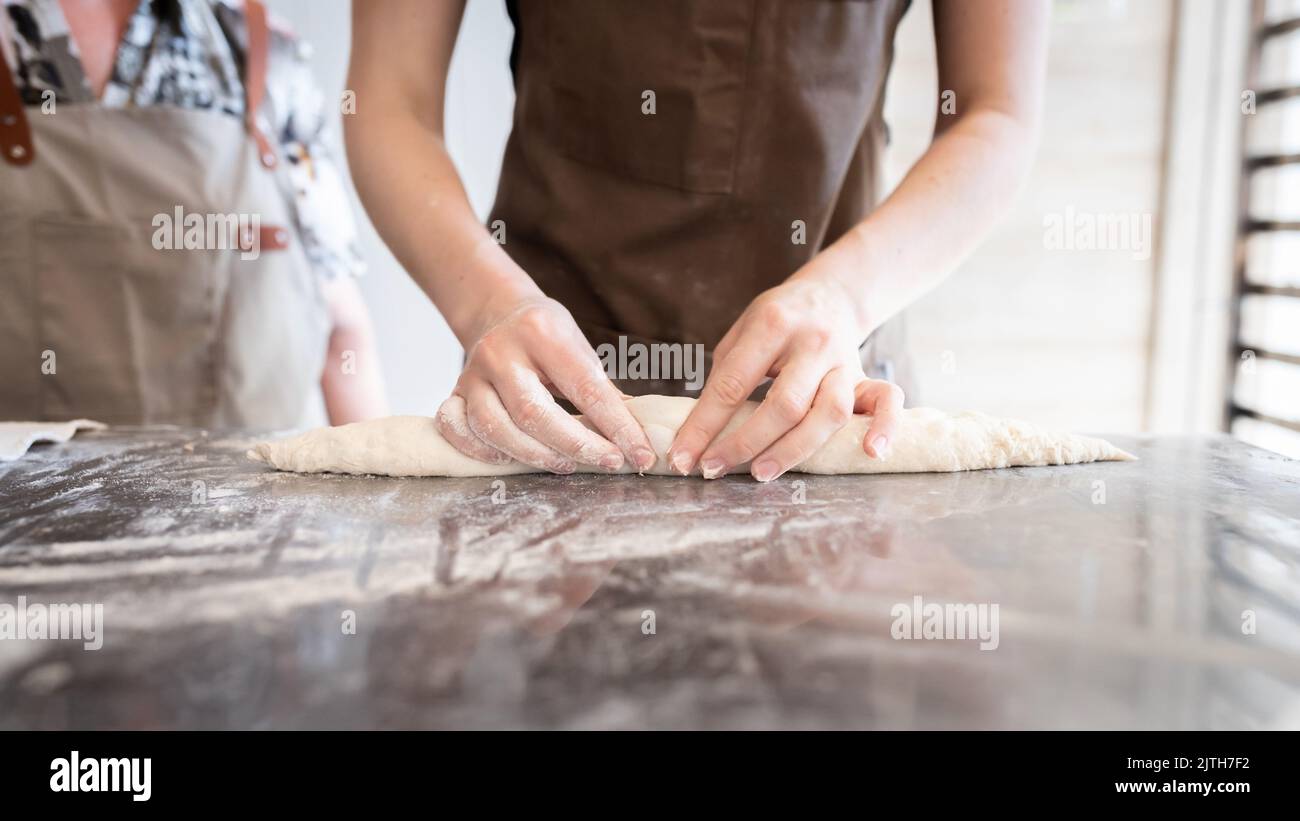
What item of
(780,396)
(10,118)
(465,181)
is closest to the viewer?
(780,396)

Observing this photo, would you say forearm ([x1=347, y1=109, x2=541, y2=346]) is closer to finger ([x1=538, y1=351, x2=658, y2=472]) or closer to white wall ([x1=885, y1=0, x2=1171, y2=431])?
finger ([x1=538, y1=351, x2=658, y2=472])

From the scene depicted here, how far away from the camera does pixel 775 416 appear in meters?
1.05

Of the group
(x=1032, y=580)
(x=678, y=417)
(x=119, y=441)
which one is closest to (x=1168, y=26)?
(x=678, y=417)

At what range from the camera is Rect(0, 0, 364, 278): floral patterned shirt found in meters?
1.89

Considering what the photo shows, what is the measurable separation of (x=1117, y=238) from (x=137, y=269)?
3.17 metres

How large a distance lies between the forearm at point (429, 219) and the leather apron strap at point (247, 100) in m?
0.84

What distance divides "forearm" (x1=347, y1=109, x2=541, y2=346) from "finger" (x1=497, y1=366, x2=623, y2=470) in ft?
0.51

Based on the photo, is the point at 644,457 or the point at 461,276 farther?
the point at 461,276
